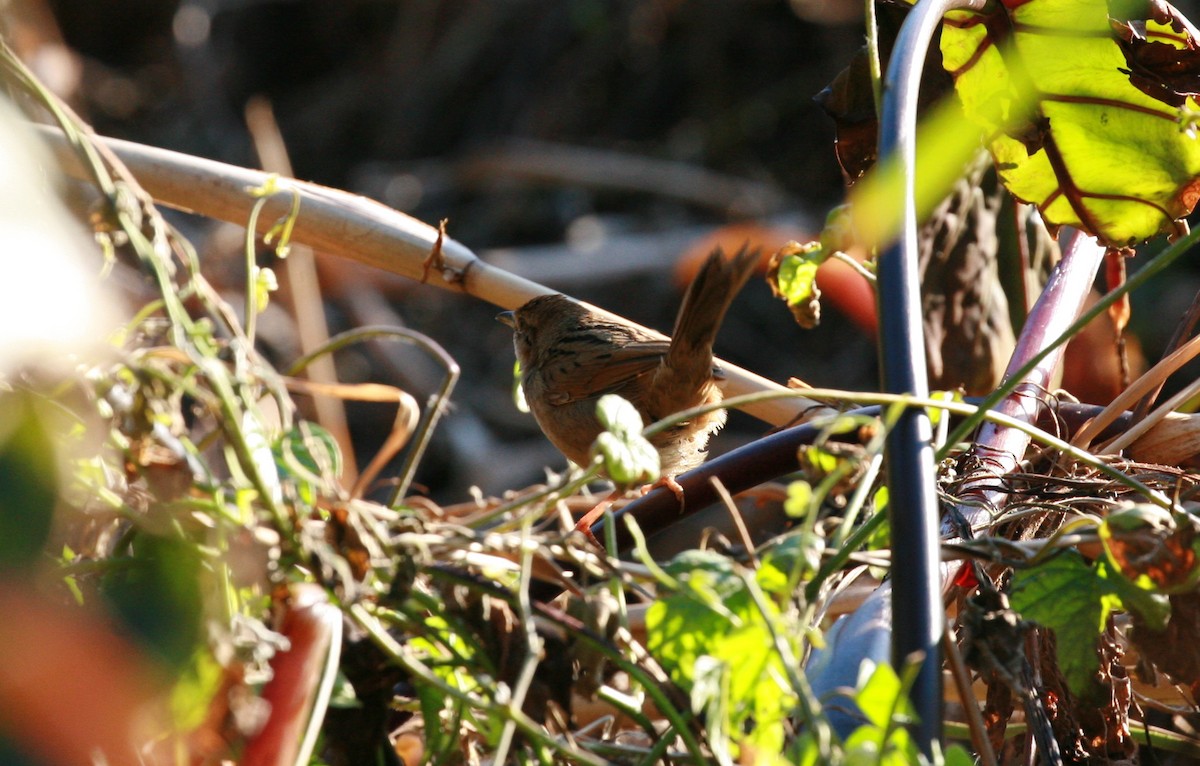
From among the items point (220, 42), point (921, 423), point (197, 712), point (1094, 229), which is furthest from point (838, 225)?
point (220, 42)

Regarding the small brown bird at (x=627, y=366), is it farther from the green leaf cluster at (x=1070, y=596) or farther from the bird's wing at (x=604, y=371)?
the green leaf cluster at (x=1070, y=596)

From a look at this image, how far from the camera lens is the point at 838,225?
156 cm

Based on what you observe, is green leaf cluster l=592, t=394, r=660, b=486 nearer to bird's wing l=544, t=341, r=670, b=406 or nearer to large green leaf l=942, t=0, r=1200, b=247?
large green leaf l=942, t=0, r=1200, b=247

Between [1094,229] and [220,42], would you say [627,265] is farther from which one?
[1094,229]

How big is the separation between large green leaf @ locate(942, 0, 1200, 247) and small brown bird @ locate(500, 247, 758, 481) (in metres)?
0.97

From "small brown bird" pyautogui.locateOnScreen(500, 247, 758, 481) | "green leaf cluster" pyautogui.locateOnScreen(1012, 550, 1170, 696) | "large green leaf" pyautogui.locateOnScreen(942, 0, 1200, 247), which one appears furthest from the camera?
"small brown bird" pyautogui.locateOnScreen(500, 247, 758, 481)

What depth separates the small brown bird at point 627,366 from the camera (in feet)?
9.05

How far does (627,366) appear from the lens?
352 centimetres

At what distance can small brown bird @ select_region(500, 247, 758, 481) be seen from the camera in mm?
2760

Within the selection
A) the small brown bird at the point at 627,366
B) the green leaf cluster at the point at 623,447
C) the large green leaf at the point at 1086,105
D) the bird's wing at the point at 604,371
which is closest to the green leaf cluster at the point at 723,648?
the green leaf cluster at the point at 623,447

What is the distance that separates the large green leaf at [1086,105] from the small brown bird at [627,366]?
97 centimetres

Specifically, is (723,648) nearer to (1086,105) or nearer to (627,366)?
(1086,105)

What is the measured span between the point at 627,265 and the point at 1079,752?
17.3ft

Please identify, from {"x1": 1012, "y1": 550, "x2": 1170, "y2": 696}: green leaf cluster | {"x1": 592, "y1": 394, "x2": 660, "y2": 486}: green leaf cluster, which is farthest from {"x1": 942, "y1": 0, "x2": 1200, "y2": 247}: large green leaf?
{"x1": 592, "y1": 394, "x2": 660, "y2": 486}: green leaf cluster
